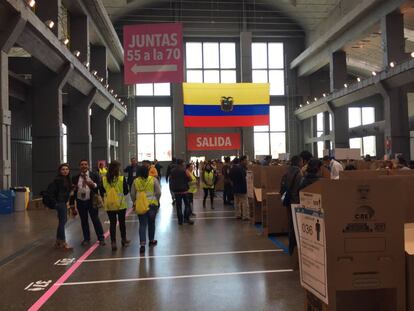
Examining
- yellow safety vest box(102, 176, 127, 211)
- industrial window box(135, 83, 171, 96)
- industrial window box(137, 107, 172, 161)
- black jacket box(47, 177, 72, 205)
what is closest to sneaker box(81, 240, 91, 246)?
black jacket box(47, 177, 72, 205)

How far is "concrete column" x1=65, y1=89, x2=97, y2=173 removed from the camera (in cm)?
2321

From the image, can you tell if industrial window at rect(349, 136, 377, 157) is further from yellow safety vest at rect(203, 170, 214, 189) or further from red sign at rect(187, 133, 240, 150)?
yellow safety vest at rect(203, 170, 214, 189)

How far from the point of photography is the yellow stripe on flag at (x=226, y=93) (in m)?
22.1

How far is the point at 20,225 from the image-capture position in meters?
→ 11.2

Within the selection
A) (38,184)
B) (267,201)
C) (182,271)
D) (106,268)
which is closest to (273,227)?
(267,201)

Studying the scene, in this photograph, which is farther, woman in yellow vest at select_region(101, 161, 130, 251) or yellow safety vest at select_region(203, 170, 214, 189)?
yellow safety vest at select_region(203, 170, 214, 189)

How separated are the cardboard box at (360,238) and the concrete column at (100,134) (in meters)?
28.1

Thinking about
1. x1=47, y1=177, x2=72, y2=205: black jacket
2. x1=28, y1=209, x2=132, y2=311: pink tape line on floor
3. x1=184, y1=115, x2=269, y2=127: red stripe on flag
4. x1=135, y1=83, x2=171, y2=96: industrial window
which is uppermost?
x1=135, y1=83, x2=171, y2=96: industrial window

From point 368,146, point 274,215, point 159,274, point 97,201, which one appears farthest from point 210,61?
point 159,274

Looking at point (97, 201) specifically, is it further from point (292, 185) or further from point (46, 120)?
point (46, 120)

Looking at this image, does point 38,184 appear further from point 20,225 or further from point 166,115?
point 166,115

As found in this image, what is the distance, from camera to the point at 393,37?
77.4 ft

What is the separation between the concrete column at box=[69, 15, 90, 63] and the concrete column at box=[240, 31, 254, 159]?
20.0 m

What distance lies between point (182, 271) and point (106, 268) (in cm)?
127
